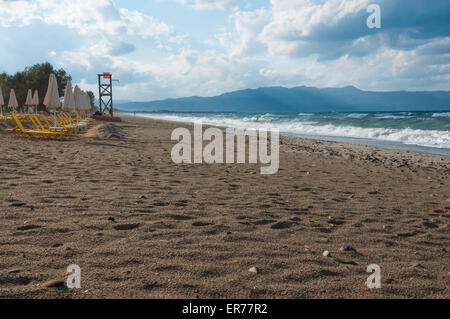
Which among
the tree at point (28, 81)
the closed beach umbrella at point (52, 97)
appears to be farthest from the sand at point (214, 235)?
the tree at point (28, 81)

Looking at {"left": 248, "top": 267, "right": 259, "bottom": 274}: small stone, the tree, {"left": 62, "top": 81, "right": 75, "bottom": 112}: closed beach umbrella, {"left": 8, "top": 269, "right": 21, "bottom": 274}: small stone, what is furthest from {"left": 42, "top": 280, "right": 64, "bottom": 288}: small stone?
the tree

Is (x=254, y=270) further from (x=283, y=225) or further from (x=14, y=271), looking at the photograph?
(x=14, y=271)

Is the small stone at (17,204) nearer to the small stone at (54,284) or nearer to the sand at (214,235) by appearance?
the sand at (214,235)

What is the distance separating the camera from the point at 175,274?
2.30m

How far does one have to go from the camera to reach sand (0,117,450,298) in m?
2.20

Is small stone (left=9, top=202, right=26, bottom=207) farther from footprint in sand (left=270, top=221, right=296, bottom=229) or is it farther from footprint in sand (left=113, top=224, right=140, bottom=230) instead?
footprint in sand (left=270, top=221, right=296, bottom=229)

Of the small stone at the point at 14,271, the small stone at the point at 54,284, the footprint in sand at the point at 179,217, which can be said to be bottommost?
the small stone at the point at 54,284

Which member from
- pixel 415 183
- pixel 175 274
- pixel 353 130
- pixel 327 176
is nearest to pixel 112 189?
pixel 175 274

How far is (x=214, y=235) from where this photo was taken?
10.1 feet

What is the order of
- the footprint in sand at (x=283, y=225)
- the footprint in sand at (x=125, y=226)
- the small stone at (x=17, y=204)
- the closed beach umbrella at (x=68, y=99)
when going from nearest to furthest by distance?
1. the footprint in sand at (x=125, y=226)
2. the footprint in sand at (x=283, y=225)
3. the small stone at (x=17, y=204)
4. the closed beach umbrella at (x=68, y=99)

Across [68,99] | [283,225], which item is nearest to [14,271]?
[283,225]

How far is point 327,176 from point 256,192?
240cm

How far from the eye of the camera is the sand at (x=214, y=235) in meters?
2.20
